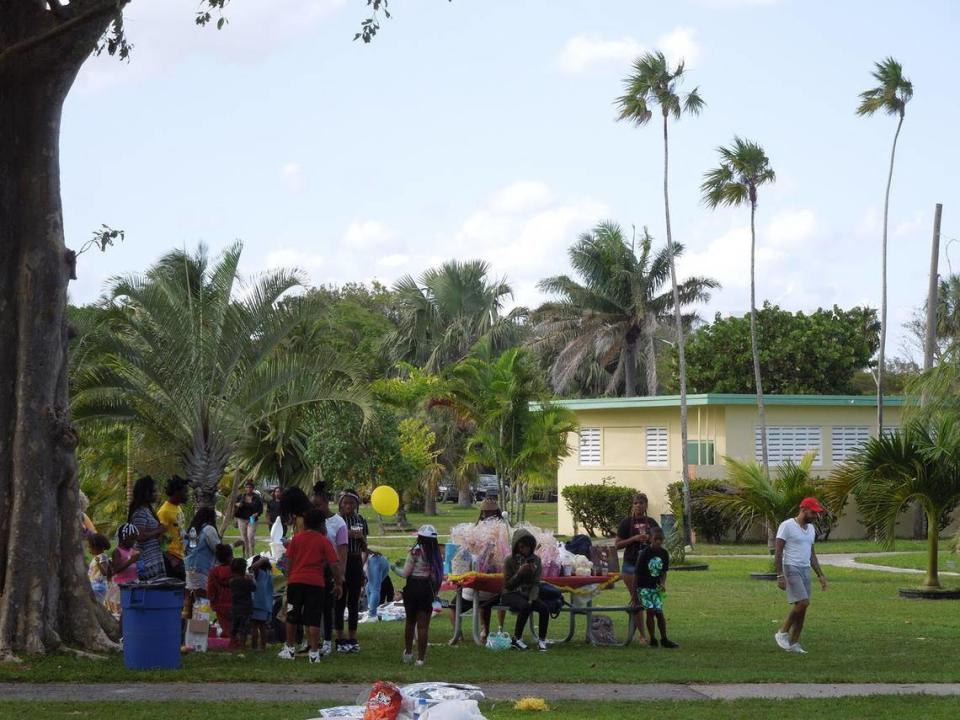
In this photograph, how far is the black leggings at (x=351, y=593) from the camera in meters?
14.4

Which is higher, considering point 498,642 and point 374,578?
point 374,578

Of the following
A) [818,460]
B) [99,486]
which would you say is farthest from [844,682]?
[818,460]

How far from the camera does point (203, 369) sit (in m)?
23.4

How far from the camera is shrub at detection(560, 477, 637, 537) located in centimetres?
3616

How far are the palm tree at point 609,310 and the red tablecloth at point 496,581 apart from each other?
38206mm

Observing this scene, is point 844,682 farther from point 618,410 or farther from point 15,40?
point 618,410

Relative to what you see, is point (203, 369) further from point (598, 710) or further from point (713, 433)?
point (713, 433)

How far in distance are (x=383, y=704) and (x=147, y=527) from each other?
4.71m

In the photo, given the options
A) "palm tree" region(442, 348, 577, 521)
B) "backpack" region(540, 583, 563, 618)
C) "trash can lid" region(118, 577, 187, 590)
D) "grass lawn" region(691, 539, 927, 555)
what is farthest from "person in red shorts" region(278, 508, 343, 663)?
"palm tree" region(442, 348, 577, 521)

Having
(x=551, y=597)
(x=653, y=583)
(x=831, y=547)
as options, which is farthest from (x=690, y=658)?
(x=831, y=547)

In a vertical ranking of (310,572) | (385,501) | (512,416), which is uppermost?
(512,416)

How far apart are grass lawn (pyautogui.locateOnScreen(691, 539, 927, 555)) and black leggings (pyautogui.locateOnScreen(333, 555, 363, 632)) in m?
18.0

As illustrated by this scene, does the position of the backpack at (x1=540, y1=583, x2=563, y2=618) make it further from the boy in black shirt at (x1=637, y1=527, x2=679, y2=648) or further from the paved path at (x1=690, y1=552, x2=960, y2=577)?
the paved path at (x1=690, y1=552, x2=960, y2=577)

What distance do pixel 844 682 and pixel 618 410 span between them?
26071 mm
